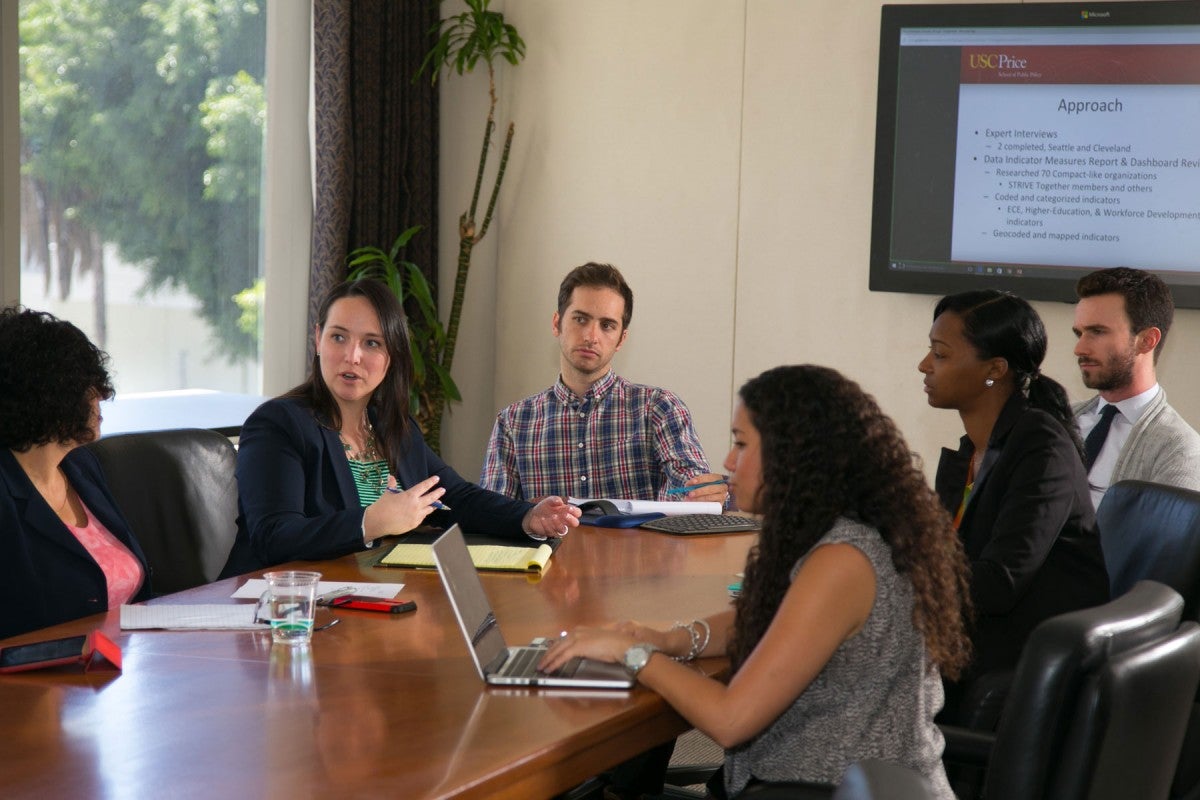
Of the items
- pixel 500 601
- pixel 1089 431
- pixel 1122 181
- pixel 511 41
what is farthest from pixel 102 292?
pixel 1122 181

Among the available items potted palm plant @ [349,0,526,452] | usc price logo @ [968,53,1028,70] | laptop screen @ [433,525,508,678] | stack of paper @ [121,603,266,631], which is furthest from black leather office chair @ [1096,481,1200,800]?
potted palm plant @ [349,0,526,452]

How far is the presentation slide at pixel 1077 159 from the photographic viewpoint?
4.18 m

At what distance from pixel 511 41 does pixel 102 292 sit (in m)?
1.92

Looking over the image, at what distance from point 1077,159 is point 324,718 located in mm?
3570

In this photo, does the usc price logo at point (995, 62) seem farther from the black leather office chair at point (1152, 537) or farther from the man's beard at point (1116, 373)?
the black leather office chair at point (1152, 537)

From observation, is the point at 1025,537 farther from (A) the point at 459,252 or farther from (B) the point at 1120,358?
(A) the point at 459,252

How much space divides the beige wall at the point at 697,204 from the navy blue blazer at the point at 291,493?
2330 mm

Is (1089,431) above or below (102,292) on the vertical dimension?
below

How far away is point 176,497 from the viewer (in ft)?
9.18

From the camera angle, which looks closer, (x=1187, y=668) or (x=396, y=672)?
(x=1187, y=668)

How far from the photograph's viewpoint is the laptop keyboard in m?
1.78

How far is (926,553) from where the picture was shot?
1.75 m

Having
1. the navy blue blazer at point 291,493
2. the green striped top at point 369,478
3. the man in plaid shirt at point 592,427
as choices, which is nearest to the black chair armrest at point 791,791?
the navy blue blazer at point 291,493

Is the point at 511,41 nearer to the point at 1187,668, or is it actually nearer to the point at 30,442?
the point at 30,442
